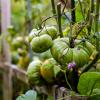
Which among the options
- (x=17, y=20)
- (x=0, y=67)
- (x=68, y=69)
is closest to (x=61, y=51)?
(x=68, y=69)

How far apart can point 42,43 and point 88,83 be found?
0.17 meters

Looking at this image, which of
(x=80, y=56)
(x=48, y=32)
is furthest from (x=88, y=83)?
(x=48, y=32)

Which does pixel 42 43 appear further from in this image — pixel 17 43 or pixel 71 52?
pixel 17 43

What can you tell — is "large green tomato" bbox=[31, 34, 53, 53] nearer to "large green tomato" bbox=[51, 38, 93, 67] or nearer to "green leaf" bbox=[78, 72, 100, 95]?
"large green tomato" bbox=[51, 38, 93, 67]

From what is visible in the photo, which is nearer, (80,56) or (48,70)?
(80,56)

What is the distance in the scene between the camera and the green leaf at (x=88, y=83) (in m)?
0.91

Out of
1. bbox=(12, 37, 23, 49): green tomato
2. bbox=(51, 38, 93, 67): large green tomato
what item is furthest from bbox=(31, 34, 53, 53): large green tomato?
bbox=(12, 37, 23, 49): green tomato

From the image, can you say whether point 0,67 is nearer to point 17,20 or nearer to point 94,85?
point 17,20

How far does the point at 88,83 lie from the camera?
938 mm

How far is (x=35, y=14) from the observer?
2.23 meters

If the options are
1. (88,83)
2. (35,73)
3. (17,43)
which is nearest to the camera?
(88,83)

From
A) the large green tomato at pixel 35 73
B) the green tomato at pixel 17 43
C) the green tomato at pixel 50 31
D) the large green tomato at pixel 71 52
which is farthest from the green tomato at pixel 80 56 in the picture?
the green tomato at pixel 17 43

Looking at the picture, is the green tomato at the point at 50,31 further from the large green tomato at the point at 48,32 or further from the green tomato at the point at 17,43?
the green tomato at the point at 17,43

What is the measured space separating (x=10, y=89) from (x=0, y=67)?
189 mm
